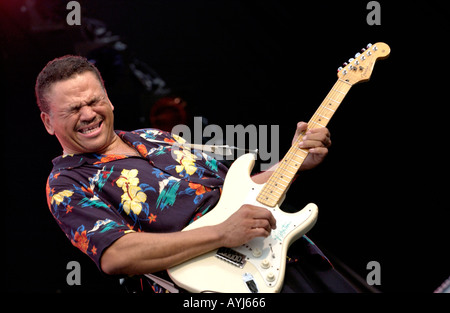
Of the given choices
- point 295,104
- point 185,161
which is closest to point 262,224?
point 185,161

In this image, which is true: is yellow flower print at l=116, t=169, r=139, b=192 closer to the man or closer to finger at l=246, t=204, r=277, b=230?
the man

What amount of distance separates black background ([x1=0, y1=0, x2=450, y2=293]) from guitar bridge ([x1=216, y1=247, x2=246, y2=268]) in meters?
1.48

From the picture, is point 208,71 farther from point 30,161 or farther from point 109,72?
point 30,161

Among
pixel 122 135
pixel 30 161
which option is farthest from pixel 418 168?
pixel 30 161

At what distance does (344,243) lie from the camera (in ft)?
9.52

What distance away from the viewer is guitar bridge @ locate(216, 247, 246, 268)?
156 cm

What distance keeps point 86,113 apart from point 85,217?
534mm

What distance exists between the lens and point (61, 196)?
1.71 meters

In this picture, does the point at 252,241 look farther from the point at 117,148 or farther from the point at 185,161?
the point at 117,148

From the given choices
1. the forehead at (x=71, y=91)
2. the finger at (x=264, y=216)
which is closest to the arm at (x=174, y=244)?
the finger at (x=264, y=216)

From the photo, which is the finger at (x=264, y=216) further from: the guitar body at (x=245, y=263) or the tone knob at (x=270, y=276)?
the tone knob at (x=270, y=276)

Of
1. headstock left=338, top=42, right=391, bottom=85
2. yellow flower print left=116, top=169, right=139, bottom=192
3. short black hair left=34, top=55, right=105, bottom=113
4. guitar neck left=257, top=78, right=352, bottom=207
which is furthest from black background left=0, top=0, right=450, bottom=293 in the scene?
yellow flower print left=116, top=169, right=139, bottom=192

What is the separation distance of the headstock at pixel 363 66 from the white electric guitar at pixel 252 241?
0.30 feet

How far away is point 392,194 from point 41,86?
90.4 inches
